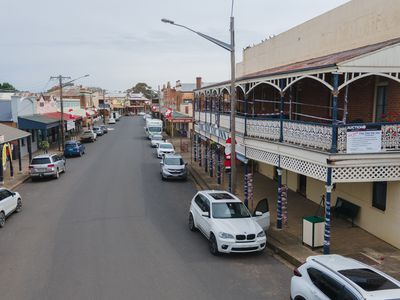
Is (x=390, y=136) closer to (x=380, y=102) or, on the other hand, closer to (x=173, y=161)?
(x=380, y=102)

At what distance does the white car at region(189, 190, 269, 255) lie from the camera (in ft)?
42.5

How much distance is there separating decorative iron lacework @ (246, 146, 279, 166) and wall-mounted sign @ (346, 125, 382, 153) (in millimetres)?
3652

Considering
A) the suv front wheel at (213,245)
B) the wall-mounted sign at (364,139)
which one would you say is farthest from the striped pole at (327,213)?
the suv front wheel at (213,245)

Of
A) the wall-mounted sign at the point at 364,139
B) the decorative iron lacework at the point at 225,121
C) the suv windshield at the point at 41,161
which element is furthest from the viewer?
the suv windshield at the point at 41,161

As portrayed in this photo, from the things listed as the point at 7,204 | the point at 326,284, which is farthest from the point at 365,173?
the point at 7,204

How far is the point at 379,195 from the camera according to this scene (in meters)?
14.8

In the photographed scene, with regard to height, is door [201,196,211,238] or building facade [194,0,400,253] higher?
building facade [194,0,400,253]

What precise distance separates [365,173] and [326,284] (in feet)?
17.4

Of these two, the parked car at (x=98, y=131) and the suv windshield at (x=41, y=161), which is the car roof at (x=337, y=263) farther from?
the parked car at (x=98, y=131)

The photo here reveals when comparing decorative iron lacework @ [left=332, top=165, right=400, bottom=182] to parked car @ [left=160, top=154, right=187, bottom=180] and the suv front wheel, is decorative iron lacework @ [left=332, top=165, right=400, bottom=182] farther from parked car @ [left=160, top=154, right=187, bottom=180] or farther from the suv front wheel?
parked car @ [left=160, top=154, right=187, bottom=180]

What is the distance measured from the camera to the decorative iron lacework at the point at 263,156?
51.8ft

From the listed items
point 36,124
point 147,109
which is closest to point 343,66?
point 36,124

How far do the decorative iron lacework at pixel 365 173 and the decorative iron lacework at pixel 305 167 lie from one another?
1.29 ft

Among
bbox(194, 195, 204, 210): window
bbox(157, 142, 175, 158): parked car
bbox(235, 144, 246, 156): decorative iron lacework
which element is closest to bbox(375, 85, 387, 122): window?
bbox(235, 144, 246, 156): decorative iron lacework
